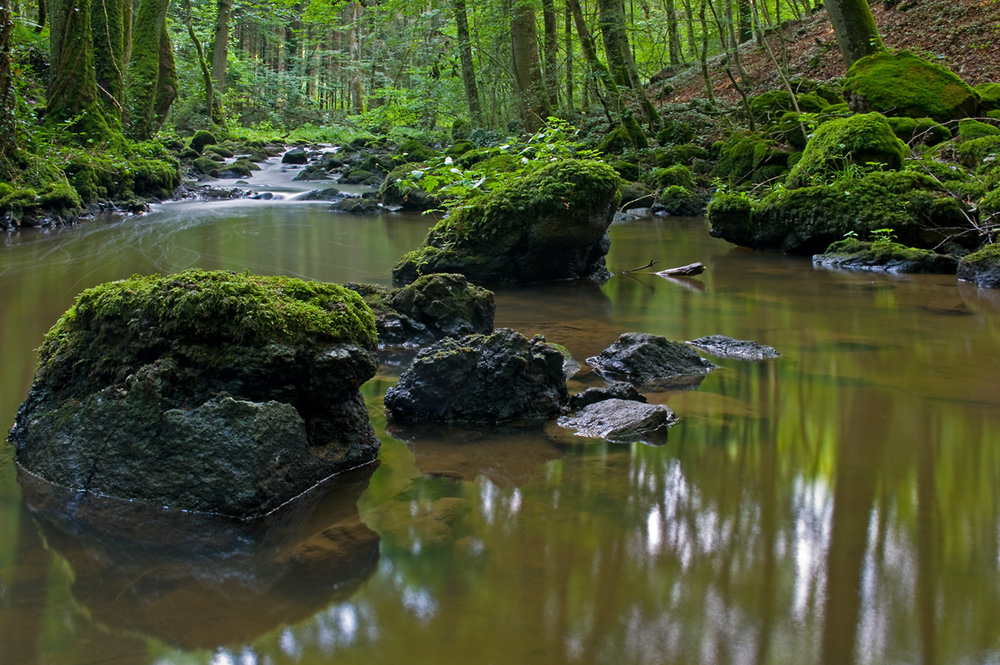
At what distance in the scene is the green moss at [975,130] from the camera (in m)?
12.3

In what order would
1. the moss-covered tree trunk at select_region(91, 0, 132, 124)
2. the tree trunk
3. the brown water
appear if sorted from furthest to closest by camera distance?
the moss-covered tree trunk at select_region(91, 0, 132, 124)
the tree trunk
the brown water

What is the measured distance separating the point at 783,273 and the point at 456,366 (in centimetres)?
637

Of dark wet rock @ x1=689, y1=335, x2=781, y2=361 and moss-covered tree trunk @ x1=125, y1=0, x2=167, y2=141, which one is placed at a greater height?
moss-covered tree trunk @ x1=125, y1=0, x2=167, y2=141

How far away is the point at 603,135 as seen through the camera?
2141 cm

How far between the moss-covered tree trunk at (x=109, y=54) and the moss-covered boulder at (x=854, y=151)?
1621cm

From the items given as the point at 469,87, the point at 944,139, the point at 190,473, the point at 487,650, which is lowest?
the point at 487,650

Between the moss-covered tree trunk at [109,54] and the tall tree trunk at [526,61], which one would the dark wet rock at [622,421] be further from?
the tall tree trunk at [526,61]

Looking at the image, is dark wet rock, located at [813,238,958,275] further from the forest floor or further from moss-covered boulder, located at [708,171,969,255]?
the forest floor

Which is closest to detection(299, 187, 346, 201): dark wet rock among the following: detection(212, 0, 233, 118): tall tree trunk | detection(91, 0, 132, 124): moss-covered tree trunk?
detection(91, 0, 132, 124): moss-covered tree trunk

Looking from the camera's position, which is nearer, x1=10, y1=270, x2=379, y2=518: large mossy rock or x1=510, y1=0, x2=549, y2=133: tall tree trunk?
x1=10, y1=270, x2=379, y2=518: large mossy rock

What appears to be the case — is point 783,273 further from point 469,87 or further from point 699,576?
point 469,87

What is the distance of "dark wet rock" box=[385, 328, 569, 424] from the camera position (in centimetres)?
400

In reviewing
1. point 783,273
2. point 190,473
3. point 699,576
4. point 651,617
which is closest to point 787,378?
point 699,576

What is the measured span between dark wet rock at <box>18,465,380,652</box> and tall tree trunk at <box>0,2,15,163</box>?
458 inches
